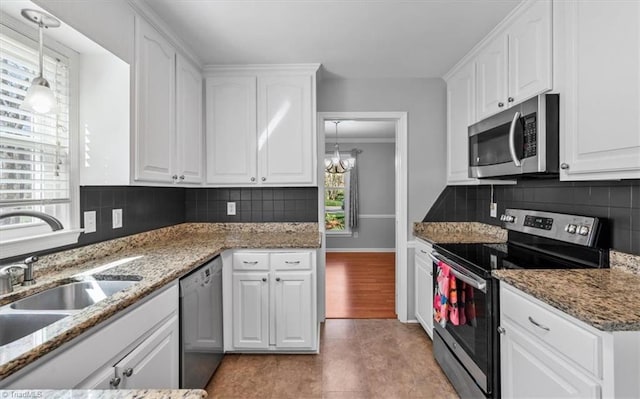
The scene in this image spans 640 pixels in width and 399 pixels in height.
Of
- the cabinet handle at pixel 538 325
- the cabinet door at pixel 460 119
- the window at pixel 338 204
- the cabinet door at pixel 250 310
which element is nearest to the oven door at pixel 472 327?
the cabinet handle at pixel 538 325

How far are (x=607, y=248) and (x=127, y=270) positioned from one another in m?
2.39

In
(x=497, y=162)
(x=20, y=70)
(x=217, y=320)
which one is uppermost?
(x=20, y=70)

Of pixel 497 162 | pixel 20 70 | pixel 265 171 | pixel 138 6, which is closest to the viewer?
pixel 20 70

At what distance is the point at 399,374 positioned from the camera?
7.49ft

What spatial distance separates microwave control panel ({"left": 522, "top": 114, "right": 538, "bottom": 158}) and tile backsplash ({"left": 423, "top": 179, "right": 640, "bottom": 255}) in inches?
15.6

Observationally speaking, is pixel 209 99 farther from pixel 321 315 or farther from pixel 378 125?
pixel 378 125

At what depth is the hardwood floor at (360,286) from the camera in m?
3.45

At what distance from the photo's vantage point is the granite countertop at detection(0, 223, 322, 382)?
35.3 inches

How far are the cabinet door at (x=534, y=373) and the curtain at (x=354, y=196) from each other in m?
5.13

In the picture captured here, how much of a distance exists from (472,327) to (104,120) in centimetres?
233

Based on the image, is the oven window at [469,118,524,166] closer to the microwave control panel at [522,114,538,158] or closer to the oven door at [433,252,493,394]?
the microwave control panel at [522,114,538,158]

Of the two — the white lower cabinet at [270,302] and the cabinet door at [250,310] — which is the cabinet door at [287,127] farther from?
the cabinet door at [250,310]

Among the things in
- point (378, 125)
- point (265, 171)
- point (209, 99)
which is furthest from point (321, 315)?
point (378, 125)

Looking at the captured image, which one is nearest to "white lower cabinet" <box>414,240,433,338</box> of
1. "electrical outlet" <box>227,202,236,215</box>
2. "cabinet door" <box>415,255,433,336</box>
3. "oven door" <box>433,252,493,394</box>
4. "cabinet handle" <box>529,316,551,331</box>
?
"cabinet door" <box>415,255,433,336</box>
